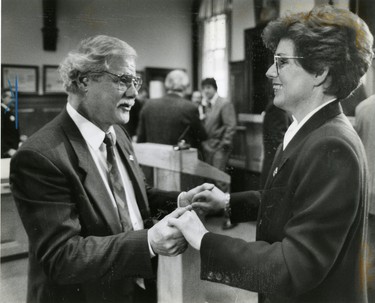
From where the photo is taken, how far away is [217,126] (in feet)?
5.65

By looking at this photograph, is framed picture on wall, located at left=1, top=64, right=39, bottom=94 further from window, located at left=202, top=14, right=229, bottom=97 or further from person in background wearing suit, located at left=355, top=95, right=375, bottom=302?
person in background wearing suit, located at left=355, top=95, right=375, bottom=302

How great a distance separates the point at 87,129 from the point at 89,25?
14.0 inches

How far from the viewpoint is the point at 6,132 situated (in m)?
1.38

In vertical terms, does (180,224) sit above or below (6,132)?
below

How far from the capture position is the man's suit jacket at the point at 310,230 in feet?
3.19

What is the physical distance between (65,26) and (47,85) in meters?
0.22

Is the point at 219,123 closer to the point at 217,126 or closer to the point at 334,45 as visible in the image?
the point at 217,126

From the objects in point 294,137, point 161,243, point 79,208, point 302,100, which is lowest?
point 161,243

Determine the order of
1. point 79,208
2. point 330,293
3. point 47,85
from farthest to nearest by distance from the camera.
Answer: point 47,85 → point 79,208 → point 330,293

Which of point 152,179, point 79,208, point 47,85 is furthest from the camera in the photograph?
point 152,179

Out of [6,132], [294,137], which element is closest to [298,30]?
[294,137]

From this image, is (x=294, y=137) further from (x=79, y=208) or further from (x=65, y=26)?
(x=65, y=26)

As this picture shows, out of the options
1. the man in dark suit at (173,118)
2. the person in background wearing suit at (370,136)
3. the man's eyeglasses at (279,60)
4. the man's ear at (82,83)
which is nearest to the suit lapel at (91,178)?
the man's ear at (82,83)

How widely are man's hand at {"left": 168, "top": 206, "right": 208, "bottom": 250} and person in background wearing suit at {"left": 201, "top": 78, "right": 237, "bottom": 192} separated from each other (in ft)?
1.03
